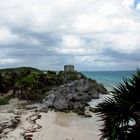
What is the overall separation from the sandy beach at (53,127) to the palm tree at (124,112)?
17090 millimetres

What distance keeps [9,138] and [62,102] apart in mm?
22179

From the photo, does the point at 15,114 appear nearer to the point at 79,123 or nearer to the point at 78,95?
the point at 79,123

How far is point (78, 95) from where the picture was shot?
2259 inches

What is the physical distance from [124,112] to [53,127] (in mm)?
23783

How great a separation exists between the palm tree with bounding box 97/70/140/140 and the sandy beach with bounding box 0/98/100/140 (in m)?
17.1

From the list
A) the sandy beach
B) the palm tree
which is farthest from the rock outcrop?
the palm tree

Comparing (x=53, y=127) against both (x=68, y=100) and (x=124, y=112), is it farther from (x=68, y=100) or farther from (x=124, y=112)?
(x=124, y=112)

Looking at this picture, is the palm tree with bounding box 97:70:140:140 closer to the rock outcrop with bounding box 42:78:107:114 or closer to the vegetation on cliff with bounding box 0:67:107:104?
the rock outcrop with bounding box 42:78:107:114

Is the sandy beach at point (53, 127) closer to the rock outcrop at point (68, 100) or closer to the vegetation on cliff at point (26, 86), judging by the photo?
the rock outcrop at point (68, 100)

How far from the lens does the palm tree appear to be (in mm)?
11945

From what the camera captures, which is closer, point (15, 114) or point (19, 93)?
point (15, 114)

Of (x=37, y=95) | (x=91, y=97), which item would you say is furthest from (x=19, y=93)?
(x=91, y=97)

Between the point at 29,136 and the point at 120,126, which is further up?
the point at 120,126

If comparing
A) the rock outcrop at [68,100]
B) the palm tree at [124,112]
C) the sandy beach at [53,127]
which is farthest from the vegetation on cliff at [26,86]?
the palm tree at [124,112]
